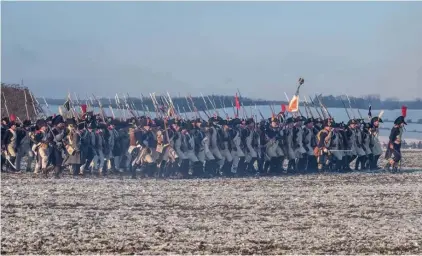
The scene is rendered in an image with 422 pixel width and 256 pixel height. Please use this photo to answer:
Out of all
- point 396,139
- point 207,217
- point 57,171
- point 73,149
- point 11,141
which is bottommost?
point 207,217

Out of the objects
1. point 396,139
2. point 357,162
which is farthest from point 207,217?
point 357,162

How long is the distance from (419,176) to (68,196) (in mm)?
12031

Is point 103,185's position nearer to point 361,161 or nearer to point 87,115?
point 87,115

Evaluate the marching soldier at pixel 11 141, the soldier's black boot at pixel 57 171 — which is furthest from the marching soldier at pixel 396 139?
the marching soldier at pixel 11 141

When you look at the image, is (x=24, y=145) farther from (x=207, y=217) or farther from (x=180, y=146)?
(x=207, y=217)

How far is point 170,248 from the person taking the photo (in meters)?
12.0

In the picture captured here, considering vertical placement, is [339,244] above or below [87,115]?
below

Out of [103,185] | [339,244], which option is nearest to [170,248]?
[339,244]

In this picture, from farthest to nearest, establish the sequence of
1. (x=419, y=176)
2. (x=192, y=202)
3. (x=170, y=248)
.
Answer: (x=419, y=176) → (x=192, y=202) → (x=170, y=248)

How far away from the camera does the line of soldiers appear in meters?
24.1

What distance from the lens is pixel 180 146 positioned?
24906mm

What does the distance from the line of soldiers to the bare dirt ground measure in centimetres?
163

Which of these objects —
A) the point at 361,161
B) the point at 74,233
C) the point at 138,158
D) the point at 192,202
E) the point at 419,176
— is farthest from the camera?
the point at 361,161

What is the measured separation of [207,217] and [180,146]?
976 cm
